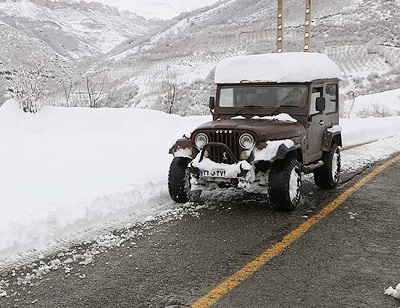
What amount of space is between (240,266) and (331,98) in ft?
14.1

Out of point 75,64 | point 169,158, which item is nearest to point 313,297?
point 169,158

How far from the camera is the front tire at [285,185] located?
559cm

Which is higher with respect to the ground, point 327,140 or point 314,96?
point 314,96

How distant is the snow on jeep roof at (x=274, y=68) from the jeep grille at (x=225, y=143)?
4.39ft

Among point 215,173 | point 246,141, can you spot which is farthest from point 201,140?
point 246,141

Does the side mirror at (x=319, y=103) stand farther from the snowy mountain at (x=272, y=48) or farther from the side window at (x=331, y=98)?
the snowy mountain at (x=272, y=48)

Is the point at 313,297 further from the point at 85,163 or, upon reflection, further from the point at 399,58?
the point at 399,58

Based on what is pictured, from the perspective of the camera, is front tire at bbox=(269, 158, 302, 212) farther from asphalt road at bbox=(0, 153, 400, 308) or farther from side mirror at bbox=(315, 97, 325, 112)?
side mirror at bbox=(315, 97, 325, 112)

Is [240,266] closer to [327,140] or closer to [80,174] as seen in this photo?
[327,140]

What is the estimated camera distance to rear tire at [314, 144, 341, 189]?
278 inches

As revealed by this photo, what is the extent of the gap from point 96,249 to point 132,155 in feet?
17.8

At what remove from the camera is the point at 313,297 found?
11.5 ft

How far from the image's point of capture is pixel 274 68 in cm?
668

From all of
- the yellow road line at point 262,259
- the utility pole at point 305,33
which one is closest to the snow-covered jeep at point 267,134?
the yellow road line at point 262,259
